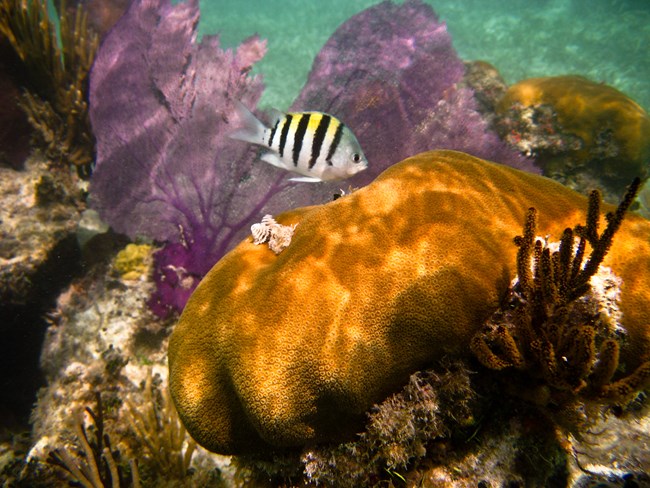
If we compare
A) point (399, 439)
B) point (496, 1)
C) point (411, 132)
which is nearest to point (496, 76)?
point (411, 132)

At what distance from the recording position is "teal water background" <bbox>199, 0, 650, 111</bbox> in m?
15.7

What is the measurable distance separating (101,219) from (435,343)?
5.09 meters

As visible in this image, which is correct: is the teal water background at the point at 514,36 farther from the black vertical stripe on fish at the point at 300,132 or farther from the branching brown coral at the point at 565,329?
the branching brown coral at the point at 565,329

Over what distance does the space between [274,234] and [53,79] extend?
5.51 metres

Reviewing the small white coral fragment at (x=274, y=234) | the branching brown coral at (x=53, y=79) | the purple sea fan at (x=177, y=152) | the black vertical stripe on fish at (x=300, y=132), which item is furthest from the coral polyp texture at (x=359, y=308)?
the branching brown coral at (x=53, y=79)

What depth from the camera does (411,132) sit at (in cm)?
496

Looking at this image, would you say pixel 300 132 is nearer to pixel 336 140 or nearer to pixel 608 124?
pixel 336 140

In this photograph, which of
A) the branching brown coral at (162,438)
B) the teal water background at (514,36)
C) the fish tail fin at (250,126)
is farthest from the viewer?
the teal water background at (514,36)

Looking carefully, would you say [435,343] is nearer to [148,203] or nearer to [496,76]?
[148,203]

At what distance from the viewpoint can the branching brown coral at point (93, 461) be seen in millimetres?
2809

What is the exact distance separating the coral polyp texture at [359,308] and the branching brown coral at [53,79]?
492 cm

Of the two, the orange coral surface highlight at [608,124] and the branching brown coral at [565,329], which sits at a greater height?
the branching brown coral at [565,329]

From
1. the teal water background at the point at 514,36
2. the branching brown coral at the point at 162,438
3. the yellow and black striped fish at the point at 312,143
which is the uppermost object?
the yellow and black striped fish at the point at 312,143

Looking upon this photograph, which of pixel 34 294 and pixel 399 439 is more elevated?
pixel 399 439
